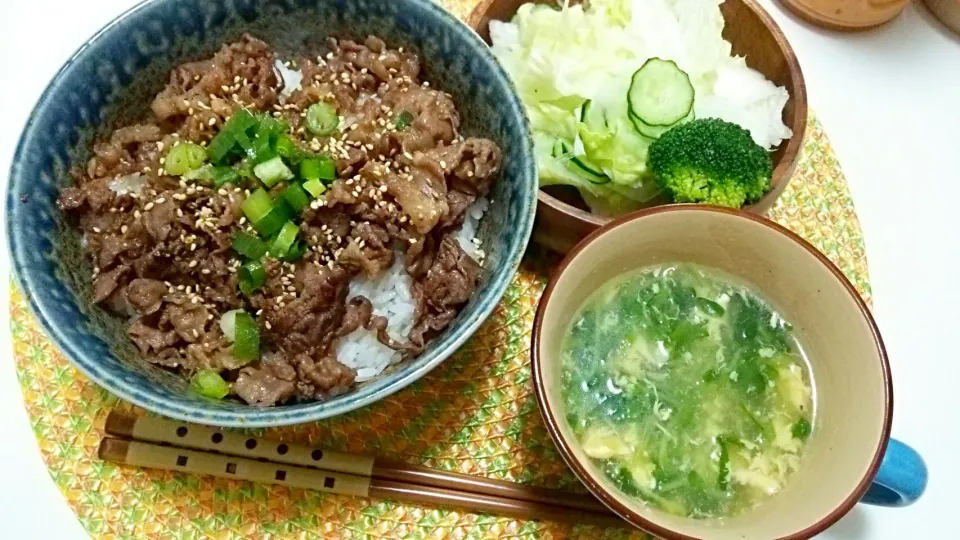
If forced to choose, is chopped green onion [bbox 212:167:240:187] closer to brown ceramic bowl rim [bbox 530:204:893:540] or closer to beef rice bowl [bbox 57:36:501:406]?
beef rice bowl [bbox 57:36:501:406]

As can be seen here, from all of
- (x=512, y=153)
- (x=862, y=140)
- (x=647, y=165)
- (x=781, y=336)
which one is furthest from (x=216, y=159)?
(x=862, y=140)

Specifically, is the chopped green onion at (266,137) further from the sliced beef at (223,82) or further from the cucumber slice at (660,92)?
the cucumber slice at (660,92)

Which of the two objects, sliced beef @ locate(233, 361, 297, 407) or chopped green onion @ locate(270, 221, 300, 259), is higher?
chopped green onion @ locate(270, 221, 300, 259)

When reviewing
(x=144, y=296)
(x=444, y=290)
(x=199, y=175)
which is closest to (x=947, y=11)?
(x=444, y=290)

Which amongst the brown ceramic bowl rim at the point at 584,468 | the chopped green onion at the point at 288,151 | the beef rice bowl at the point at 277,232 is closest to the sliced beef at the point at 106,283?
the beef rice bowl at the point at 277,232

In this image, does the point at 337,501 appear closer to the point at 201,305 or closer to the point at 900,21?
the point at 201,305

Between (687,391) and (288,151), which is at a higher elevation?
(288,151)

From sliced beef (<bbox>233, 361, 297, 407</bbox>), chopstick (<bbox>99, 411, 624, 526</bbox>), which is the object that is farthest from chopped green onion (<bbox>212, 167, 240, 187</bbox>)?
chopstick (<bbox>99, 411, 624, 526</bbox>)

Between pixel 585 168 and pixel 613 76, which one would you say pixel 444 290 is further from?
pixel 613 76
